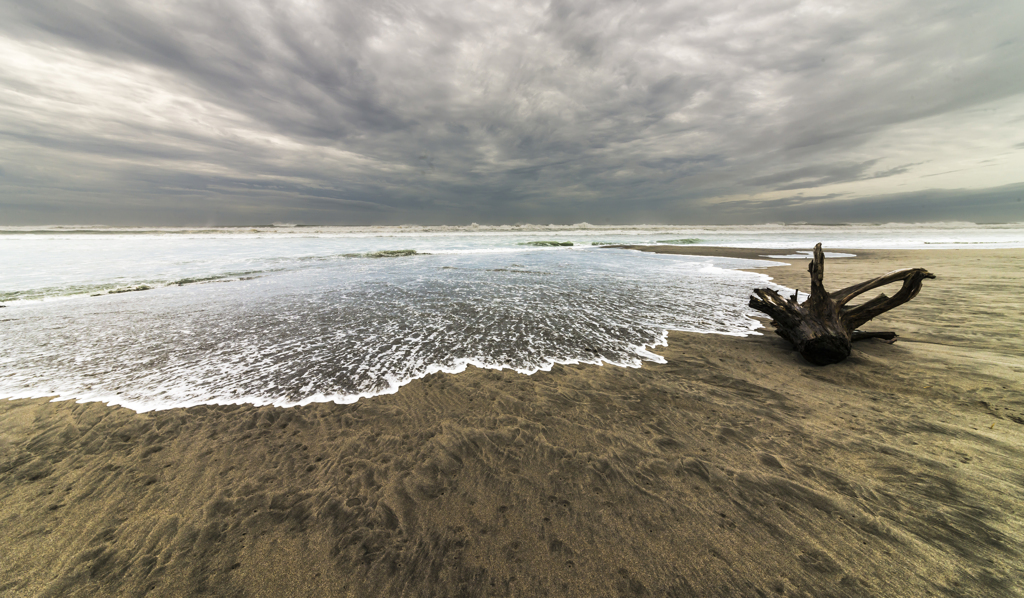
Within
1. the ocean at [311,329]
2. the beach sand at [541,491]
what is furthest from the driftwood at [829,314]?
the ocean at [311,329]

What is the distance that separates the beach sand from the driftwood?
2.10ft

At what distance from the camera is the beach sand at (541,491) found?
7.68 ft

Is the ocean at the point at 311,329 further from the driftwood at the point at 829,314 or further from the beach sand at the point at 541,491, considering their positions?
the driftwood at the point at 829,314

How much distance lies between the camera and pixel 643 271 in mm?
17203

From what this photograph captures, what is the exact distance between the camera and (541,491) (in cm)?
307

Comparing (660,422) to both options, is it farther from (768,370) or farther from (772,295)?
(772,295)

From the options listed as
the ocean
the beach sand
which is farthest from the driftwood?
the ocean

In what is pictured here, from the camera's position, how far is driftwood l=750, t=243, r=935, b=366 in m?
5.59

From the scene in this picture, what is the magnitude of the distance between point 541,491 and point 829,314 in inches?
247

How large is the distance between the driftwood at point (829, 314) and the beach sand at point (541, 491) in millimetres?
640

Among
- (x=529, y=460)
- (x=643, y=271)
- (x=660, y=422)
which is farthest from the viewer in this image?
(x=643, y=271)

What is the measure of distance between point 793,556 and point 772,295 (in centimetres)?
579

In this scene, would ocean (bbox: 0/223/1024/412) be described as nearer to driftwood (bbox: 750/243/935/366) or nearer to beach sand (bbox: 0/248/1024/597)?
beach sand (bbox: 0/248/1024/597)

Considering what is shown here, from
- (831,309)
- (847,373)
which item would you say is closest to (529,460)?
(847,373)
